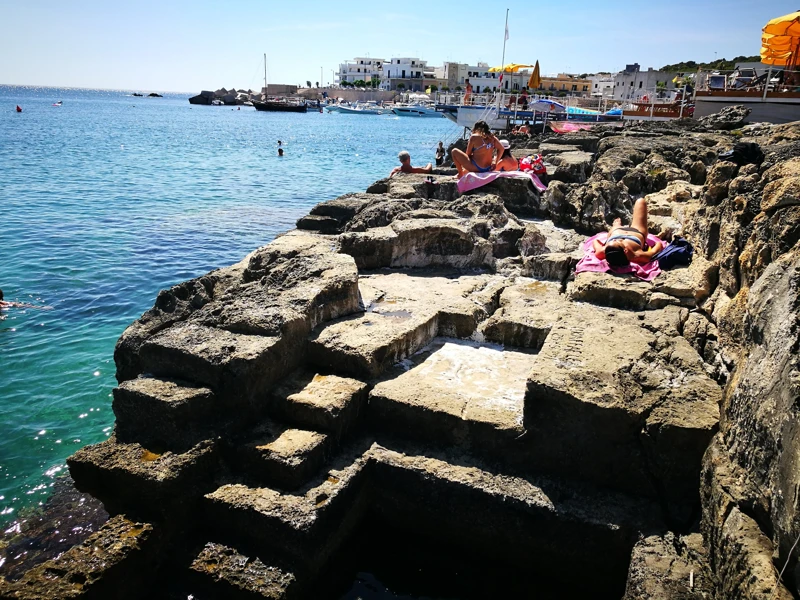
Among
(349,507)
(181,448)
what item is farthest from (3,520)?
(349,507)

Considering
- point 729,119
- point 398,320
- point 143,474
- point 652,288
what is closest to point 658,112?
point 729,119

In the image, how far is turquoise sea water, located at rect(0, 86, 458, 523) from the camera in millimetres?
7059

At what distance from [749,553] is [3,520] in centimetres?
613

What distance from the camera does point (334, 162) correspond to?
36312mm

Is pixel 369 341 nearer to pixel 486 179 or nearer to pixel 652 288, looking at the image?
pixel 652 288

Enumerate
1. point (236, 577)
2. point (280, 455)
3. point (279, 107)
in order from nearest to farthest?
point (236, 577) → point (280, 455) → point (279, 107)

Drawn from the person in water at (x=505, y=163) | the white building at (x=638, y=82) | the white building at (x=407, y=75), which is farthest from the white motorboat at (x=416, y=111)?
Answer: the person in water at (x=505, y=163)

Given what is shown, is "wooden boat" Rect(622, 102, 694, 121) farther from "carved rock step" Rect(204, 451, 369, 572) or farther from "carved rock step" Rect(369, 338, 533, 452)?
"carved rock step" Rect(204, 451, 369, 572)

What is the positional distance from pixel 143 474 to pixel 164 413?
0.43 m

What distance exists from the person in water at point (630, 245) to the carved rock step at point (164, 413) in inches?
163

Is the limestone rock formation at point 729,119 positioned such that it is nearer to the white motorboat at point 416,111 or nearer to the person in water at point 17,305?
the person in water at point 17,305

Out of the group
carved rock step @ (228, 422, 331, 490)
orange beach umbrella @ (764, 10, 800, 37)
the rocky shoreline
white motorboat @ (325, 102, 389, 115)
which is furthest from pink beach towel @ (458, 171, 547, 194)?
white motorboat @ (325, 102, 389, 115)

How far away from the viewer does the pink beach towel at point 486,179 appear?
31.4 ft

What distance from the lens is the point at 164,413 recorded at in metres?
3.92
